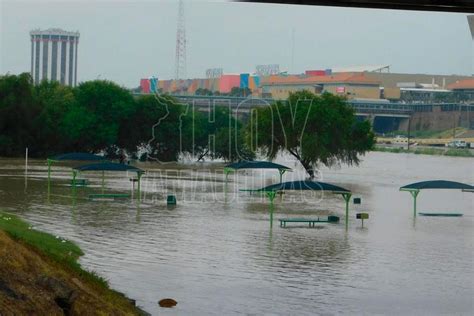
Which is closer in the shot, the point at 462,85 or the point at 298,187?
the point at 298,187

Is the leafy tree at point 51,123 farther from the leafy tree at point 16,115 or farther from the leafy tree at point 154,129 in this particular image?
the leafy tree at point 154,129

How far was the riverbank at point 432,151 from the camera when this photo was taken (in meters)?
67.9

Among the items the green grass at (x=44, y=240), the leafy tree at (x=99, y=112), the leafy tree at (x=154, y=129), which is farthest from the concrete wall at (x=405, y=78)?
the green grass at (x=44, y=240)

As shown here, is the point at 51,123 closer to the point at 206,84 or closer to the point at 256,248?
the point at 256,248

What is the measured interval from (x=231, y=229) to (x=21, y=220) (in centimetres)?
377

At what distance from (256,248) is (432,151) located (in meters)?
55.3

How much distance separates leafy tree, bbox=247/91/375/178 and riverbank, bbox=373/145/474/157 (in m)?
29.2

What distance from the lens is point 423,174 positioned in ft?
148

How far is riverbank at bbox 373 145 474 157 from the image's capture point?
223 feet

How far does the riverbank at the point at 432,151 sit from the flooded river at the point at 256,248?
37.9m

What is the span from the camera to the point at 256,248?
16.1 meters

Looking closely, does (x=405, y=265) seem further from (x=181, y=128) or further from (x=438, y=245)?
(x=181, y=128)

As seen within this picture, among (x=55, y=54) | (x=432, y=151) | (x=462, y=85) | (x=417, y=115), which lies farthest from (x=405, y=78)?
(x=55, y=54)

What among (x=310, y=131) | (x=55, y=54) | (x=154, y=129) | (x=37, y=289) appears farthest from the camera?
(x=55, y=54)
